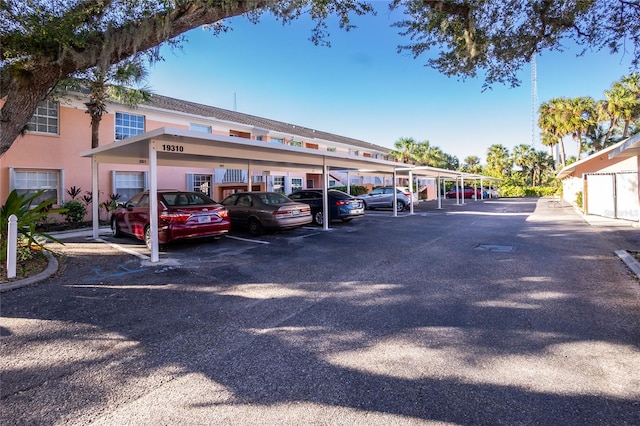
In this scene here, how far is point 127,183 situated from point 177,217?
9498mm

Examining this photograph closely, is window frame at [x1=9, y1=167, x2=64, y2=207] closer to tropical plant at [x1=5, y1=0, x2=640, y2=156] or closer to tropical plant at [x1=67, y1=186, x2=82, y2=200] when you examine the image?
tropical plant at [x1=67, y1=186, x2=82, y2=200]

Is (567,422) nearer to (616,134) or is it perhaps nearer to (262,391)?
(262,391)

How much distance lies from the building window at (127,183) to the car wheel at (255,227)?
8134 millimetres

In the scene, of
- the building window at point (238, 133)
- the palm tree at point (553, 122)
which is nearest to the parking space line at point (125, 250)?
the building window at point (238, 133)

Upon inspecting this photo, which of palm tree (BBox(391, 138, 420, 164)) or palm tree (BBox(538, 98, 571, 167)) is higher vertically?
palm tree (BBox(538, 98, 571, 167))

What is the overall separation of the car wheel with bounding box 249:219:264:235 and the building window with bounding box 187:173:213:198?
8.53m

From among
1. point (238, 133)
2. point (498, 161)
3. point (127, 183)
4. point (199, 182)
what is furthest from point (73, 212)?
point (498, 161)

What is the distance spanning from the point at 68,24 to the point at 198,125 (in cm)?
1248

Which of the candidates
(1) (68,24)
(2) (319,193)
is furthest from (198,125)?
(1) (68,24)

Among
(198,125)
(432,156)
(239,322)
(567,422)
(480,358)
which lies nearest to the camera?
(567,422)

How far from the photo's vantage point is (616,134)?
37.5 m

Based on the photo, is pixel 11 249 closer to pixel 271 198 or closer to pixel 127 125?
pixel 271 198

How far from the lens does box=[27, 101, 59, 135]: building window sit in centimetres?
1301

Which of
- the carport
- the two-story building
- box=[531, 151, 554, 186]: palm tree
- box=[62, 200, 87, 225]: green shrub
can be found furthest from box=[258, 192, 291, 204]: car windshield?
box=[531, 151, 554, 186]: palm tree
